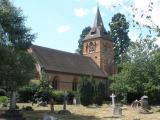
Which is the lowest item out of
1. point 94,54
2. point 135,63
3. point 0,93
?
point 0,93

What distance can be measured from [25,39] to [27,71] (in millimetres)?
2929

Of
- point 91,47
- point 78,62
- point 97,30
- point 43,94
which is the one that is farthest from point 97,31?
point 43,94

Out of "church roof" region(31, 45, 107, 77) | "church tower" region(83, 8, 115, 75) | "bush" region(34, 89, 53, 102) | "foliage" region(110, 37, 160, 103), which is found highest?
"church tower" region(83, 8, 115, 75)

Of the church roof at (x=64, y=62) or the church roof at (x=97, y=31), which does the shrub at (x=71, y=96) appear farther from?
the church roof at (x=97, y=31)

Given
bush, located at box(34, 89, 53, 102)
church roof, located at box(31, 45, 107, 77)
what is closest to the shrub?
bush, located at box(34, 89, 53, 102)

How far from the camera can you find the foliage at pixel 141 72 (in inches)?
1517

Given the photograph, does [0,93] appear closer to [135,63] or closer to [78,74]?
[135,63]

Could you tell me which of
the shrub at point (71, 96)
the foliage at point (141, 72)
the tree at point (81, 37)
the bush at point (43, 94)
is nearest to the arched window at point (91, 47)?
the tree at point (81, 37)

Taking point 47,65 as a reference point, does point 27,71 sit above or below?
below

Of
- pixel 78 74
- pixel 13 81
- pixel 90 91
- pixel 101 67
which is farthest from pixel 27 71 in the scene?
pixel 101 67

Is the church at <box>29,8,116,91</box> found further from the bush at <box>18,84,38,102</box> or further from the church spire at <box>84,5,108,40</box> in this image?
the bush at <box>18,84,38,102</box>

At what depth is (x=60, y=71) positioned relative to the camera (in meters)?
63.1

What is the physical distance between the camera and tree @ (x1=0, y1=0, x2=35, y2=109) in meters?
28.4

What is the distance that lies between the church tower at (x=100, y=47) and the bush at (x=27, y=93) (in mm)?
32213
